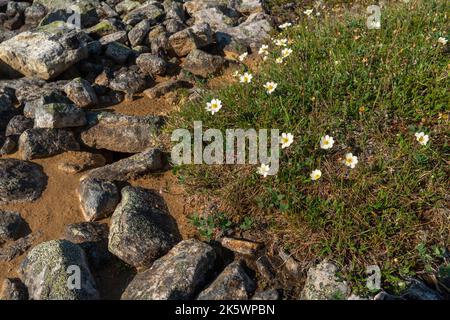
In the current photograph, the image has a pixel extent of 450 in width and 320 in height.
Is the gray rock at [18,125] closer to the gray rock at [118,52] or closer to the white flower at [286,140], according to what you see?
the gray rock at [118,52]

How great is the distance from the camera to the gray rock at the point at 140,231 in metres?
3.99

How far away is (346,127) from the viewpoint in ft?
15.1

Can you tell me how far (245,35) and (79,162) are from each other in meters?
3.62

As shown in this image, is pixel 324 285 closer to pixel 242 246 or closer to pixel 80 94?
pixel 242 246

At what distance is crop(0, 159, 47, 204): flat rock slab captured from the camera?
4629 millimetres

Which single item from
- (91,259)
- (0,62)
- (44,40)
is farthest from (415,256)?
(0,62)

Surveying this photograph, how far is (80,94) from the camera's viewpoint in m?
5.92

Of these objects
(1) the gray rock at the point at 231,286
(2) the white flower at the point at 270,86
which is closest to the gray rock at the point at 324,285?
(1) the gray rock at the point at 231,286

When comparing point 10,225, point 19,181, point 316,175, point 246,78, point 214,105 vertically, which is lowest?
point 10,225

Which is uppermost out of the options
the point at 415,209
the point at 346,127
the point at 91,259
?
the point at 346,127

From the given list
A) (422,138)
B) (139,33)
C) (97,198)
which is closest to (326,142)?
(422,138)

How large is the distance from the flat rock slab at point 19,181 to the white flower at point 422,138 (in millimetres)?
3637
